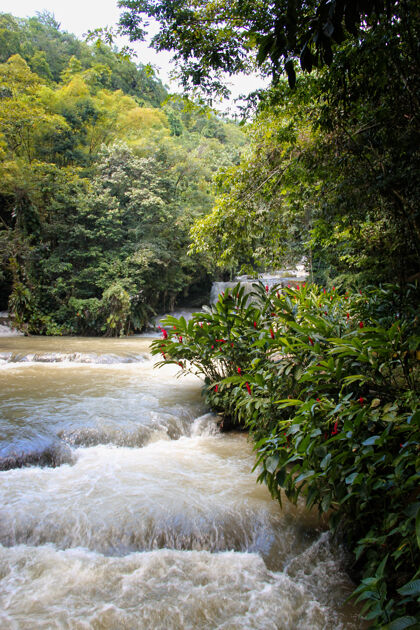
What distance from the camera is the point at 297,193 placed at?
16.8 feet

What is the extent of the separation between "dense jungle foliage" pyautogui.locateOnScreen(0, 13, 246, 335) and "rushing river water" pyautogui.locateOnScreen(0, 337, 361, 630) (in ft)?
37.6

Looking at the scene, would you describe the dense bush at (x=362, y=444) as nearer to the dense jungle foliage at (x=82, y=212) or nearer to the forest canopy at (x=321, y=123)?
the forest canopy at (x=321, y=123)

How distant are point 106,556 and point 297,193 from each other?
4777 millimetres

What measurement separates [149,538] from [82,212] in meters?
15.2

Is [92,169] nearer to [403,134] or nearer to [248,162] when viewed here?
[248,162]

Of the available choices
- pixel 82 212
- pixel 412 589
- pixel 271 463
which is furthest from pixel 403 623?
pixel 82 212

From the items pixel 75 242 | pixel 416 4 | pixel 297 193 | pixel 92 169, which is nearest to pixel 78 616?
pixel 416 4

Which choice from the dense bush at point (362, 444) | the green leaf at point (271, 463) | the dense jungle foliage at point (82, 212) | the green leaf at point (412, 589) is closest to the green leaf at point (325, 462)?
the dense bush at point (362, 444)

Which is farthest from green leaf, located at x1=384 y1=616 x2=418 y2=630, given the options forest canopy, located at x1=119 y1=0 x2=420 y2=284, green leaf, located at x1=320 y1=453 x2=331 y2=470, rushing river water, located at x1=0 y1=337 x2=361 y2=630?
forest canopy, located at x1=119 y1=0 x2=420 y2=284

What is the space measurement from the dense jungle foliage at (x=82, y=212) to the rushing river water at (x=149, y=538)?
Result: 11460 mm

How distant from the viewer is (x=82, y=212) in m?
15.4

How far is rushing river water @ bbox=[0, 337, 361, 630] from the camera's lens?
1.89m

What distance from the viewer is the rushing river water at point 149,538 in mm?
1891

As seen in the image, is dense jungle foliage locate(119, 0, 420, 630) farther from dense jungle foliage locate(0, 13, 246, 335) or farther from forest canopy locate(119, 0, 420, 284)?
dense jungle foliage locate(0, 13, 246, 335)
